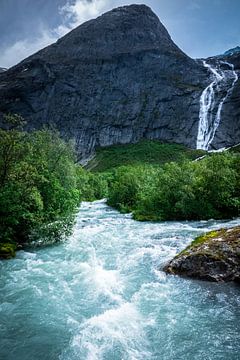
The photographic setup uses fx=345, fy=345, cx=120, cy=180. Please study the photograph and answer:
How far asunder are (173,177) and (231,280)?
25.0m

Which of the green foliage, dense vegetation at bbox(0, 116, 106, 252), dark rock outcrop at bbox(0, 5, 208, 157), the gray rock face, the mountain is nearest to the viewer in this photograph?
dense vegetation at bbox(0, 116, 106, 252)

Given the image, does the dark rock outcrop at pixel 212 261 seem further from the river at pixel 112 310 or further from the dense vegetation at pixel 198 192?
the dense vegetation at pixel 198 192

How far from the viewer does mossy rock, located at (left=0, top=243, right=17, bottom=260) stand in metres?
23.2

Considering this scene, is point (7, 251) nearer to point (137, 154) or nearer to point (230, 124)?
point (137, 154)

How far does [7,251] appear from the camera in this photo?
2367 cm

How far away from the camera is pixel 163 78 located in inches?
7579

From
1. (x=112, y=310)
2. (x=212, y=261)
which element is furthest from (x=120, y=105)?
(x=112, y=310)

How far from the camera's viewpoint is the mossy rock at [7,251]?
23203 millimetres

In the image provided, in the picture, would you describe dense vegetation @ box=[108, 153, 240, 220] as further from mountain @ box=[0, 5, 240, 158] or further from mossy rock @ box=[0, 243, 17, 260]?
mountain @ box=[0, 5, 240, 158]

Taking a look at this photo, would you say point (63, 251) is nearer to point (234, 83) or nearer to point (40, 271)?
point (40, 271)

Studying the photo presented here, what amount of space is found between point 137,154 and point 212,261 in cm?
14553

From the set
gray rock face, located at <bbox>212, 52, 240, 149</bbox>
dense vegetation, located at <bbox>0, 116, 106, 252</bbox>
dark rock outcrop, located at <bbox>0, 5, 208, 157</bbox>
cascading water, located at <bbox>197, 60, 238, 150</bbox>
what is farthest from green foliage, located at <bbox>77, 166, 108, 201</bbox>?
dark rock outcrop, located at <bbox>0, 5, 208, 157</bbox>

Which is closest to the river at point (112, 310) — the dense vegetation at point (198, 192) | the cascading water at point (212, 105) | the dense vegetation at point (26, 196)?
the dense vegetation at point (26, 196)

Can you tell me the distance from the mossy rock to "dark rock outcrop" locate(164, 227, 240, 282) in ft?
35.8
